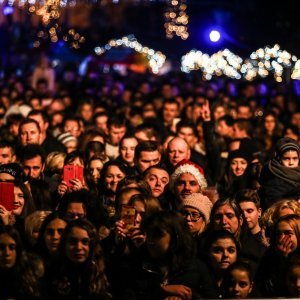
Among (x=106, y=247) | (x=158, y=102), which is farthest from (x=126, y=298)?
(x=158, y=102)

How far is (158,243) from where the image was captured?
32.0 feet

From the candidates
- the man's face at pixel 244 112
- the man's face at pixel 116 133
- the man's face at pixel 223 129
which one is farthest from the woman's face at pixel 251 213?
the man's face at pixel 244 112

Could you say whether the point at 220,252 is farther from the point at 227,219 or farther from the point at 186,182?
the point at 186,182

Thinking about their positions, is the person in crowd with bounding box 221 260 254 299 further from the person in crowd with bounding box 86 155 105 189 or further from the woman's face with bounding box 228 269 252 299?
the person in crowd with bounding box 86 155 105 189

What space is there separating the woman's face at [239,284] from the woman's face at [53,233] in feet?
4.74

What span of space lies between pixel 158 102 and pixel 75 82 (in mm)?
7020

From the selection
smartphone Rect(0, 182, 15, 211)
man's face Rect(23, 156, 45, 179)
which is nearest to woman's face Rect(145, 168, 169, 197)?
man's face Rect(23, 156, 45, 179)

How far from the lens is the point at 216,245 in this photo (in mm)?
10172

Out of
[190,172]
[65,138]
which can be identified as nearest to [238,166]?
[190,172]

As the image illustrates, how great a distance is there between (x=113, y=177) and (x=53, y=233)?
3.02 m

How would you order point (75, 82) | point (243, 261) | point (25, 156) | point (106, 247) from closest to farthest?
point (243, 261)
point (106, 247)
point (25, 156)
point (75, 82)

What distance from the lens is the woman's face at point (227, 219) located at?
11.2 metres

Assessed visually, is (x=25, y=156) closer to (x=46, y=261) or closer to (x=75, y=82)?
(x=46, y=261)

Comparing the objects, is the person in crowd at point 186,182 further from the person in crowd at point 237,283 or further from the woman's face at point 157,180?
the person in crowd at point 237,283
